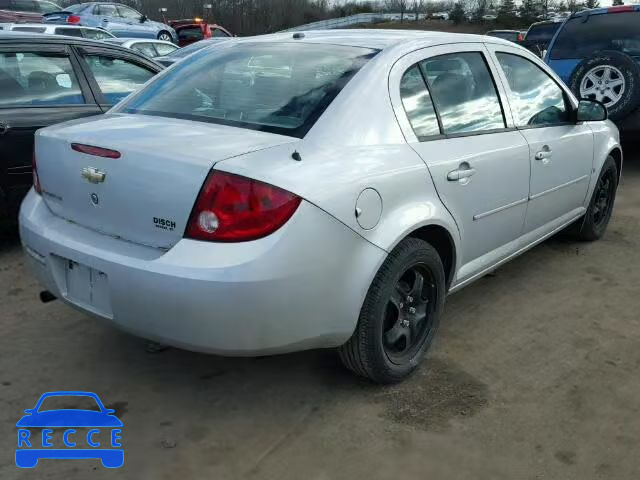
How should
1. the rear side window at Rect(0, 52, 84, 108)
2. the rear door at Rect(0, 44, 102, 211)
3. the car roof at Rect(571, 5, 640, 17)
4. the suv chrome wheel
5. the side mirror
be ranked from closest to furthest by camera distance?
the side mirror → the rear door at Rect(0, 44, 102, 211) → the rear side window at Rect(0, 52, 84, 108) → the suv chrome wheel → the car roof at Rect(571, 5, 640, 17)

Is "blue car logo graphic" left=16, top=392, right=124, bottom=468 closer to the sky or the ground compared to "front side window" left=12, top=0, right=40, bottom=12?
closer to the ground

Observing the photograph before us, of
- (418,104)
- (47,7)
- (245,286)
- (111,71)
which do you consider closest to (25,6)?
(47,7)

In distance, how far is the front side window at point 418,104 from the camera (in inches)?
114

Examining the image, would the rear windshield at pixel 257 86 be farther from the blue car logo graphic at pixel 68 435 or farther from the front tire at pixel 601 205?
the front tire at pixel 601 205

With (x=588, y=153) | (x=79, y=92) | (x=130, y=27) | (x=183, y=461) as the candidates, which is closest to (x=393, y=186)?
(x=183, y=461)

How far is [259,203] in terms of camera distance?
2227 mm

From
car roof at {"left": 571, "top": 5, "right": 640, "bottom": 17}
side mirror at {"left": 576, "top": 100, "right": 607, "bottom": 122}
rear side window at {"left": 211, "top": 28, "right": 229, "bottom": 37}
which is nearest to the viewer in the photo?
side mirror at {"left": 576, "top": 100, "right": 607, "bottom": 122}

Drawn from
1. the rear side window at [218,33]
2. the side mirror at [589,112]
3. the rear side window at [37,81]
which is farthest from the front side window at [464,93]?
the rear side window at [218,33]

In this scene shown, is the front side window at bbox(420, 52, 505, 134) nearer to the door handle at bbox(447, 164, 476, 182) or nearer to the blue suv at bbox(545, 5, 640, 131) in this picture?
the door handle at bbox(447, 164, 476, 182)

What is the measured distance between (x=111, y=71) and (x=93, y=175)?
285 centimetres

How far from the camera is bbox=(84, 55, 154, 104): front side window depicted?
4910 millimetres

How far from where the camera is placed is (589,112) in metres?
4.04

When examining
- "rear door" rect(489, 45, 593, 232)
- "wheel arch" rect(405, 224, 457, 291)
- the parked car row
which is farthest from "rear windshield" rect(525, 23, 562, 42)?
"wheel arch" rect(405, 224, 457, 291)

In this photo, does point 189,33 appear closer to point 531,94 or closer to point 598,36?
point 598,36
